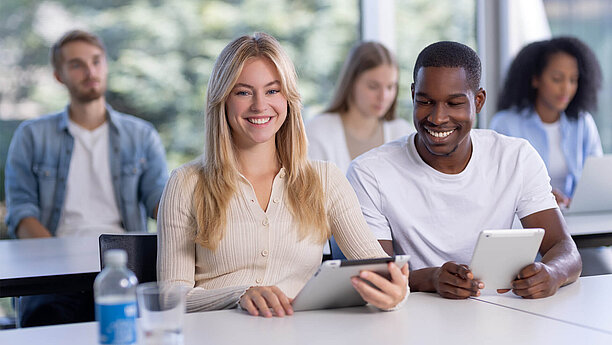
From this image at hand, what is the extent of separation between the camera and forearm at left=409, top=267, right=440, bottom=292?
2.00m

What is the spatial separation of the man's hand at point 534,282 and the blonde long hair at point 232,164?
0.56 meters

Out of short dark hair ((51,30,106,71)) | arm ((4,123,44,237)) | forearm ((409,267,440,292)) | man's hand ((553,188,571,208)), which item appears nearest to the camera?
forearm ((409,267,440,292))

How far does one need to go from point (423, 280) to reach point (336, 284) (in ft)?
1.35

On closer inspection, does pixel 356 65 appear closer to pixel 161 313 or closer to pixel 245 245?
pixel 245 245

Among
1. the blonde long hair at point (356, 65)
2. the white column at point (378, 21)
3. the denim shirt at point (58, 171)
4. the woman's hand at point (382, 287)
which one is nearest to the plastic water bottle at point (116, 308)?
the woman's hand at point (382, 287)

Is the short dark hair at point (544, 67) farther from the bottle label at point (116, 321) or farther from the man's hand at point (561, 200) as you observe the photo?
the bottle label at point (116, 321)

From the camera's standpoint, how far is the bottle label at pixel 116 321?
1298 millimetres

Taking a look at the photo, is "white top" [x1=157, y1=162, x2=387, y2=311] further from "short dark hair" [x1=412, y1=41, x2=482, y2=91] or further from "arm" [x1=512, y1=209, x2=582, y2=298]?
"short dark hair" [x1=412, y1=41, x2=482, y2=91]

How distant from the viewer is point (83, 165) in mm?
3727

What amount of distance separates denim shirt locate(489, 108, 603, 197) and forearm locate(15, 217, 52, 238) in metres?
2.53

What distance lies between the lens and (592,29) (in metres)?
5.14

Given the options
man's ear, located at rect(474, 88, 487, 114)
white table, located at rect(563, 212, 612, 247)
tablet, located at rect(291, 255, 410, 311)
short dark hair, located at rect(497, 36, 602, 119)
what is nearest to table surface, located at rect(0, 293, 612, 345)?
tablet, located at rect(291, 255, 410, 311)

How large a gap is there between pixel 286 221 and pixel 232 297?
318 mm

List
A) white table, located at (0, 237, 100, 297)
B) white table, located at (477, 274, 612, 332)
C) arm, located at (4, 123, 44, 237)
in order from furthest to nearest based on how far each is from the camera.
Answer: arm, located at (4, 123, 44, 237) < white table, located at (0, 237, 100, 297) < white table, located at (477, 274, 612, 332)
